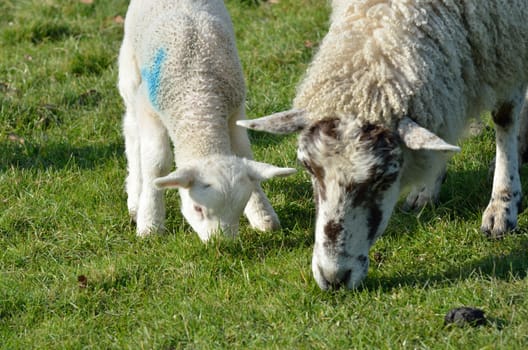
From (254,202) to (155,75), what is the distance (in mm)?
1005

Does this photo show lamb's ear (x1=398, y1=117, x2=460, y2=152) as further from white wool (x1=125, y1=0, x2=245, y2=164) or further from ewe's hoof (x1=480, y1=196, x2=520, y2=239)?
white wool (x1=125, y1=0, x2=245, y2=164)

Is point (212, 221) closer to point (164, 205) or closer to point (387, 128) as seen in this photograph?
point (164, 205)

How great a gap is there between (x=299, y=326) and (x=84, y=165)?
2948mm

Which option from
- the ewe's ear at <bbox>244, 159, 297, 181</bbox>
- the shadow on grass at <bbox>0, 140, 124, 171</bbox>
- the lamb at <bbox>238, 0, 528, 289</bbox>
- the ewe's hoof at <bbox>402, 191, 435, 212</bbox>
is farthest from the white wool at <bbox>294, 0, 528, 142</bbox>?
the shadow on grass at <bbox>0, 140, 124, 171</bbox>

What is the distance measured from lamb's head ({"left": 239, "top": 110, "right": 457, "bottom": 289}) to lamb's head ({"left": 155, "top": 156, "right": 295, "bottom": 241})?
762 mm

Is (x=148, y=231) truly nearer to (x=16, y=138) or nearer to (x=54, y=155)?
(x=54, y=155)

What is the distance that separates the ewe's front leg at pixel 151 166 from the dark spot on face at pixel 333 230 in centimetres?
173

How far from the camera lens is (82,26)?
30.1 feet

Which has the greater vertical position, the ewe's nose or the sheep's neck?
the sheep's neck

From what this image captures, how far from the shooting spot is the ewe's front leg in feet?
19.6

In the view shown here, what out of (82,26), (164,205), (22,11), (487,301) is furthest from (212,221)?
(22,11)

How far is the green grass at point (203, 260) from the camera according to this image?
177 inches

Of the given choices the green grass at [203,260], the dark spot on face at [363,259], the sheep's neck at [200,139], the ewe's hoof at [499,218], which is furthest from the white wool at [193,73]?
the ewe's hoof at [499,218]

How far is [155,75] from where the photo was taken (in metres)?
5.90
